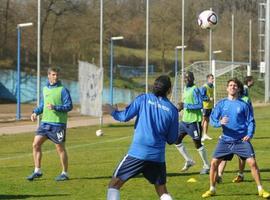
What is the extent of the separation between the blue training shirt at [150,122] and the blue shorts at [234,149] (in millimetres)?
2648

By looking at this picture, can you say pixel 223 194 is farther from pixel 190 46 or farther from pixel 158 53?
pixel 190 46

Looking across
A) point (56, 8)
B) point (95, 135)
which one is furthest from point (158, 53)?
point (95, 135)

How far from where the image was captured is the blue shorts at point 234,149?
10016 millimetres

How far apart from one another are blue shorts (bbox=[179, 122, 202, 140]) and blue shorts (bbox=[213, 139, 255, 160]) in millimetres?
2538

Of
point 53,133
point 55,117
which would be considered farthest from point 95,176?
point 55,117

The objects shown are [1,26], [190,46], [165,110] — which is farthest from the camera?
[190,46]

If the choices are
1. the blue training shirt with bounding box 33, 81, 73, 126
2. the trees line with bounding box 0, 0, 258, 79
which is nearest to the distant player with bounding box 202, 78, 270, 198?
the blue training shirt with bounding box 33, 81, 73, 126

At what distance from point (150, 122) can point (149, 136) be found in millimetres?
163

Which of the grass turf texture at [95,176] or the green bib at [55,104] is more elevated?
the green bib at [55,104]

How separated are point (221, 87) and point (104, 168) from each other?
1036 inches

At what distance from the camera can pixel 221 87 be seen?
3928 cm

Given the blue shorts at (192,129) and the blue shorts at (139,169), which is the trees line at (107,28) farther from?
the blue shorts at (139,169)

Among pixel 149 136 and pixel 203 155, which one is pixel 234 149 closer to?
pixel 203 155

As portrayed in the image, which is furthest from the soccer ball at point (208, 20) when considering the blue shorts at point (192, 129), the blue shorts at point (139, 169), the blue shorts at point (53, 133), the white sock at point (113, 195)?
the white sock at point (113, 195)
